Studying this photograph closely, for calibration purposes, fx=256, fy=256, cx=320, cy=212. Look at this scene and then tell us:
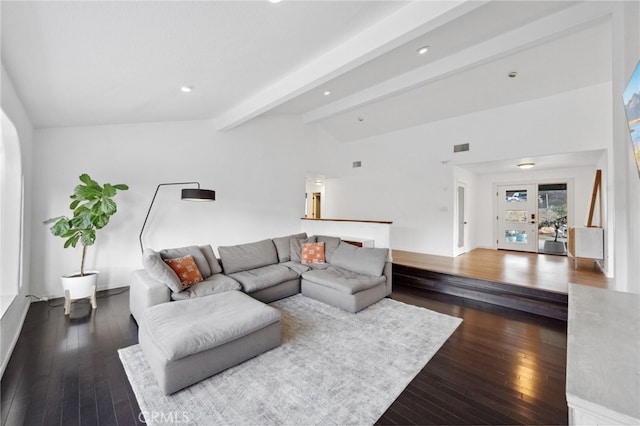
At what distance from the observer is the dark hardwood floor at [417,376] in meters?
1.75

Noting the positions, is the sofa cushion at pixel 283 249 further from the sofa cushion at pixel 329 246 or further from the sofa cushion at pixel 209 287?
the sofa cushion at pixel 209 287

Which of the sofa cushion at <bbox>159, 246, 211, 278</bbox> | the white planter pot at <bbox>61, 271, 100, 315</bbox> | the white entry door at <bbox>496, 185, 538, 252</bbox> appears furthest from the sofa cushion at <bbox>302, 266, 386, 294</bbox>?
the white entry door at <bbox>496, 185, 538, 252</bbox>

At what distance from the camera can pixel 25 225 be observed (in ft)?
11.0

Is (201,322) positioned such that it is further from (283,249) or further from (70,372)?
(283,249)

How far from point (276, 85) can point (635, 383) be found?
405 cm

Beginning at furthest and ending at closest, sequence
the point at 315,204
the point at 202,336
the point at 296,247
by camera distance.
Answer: the point at 315,204 < the point at 296,247 < the point at 202,336

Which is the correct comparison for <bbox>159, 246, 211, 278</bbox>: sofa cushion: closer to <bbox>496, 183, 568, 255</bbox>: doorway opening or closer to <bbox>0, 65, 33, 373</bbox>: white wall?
<bbox>0, 65, 33, 373</bbox>: white wall

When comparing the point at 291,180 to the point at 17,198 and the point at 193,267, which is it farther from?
the point at 17,198

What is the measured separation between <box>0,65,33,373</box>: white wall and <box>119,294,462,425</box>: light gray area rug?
104cm

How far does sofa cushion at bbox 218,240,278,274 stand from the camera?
3902 millimetres

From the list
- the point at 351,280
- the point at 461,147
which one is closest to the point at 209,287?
the point at 351,280

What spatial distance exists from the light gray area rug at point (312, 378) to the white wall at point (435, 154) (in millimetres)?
3883

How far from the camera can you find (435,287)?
443cm

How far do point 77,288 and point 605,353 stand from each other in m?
4.88
